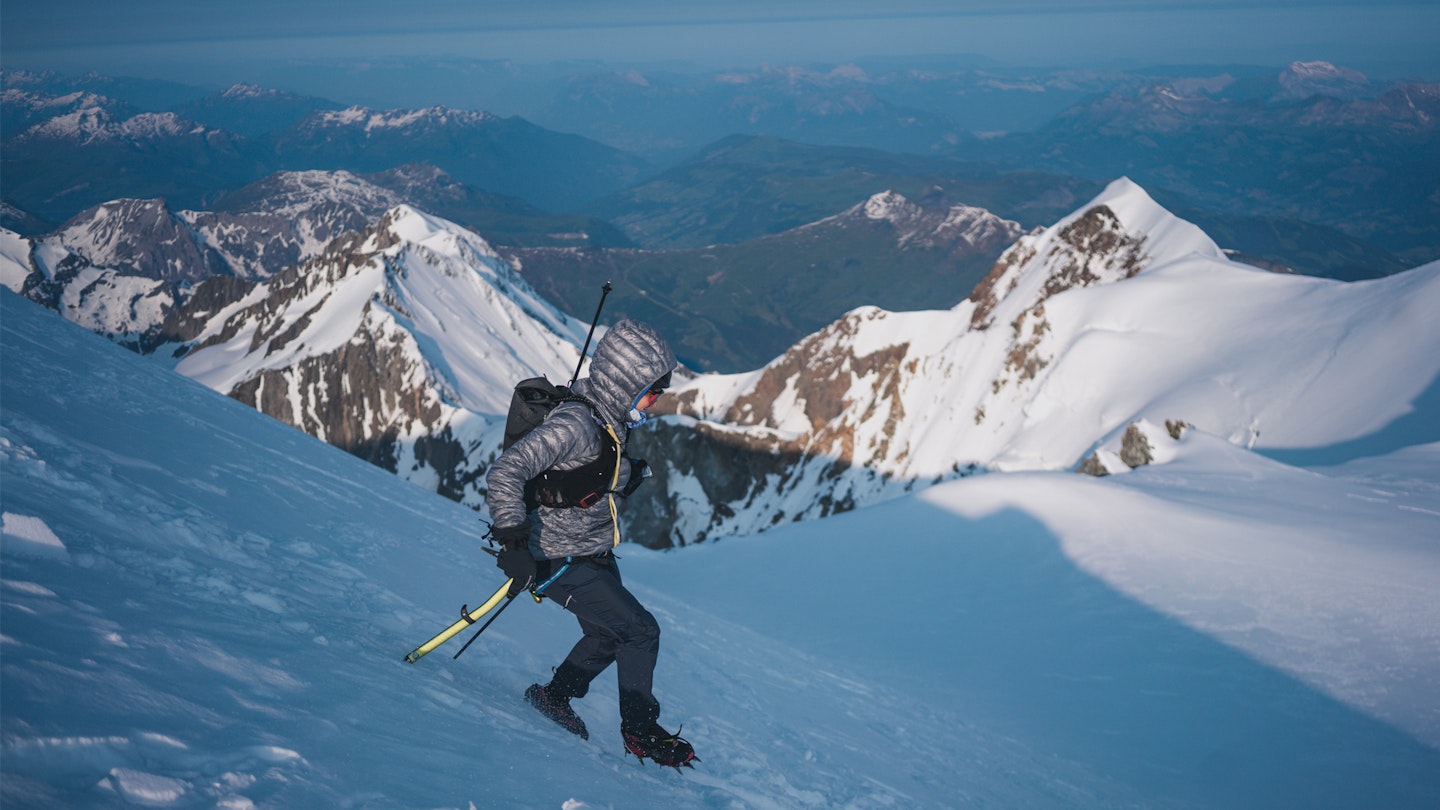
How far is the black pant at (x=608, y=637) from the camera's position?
6621mm

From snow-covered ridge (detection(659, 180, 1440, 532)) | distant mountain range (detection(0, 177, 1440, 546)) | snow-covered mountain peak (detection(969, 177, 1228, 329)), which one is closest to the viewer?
snow-covered ridge (detection(659, 180, 1440, 532))

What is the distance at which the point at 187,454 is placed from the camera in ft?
33.7

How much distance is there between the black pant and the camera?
662 centimetres

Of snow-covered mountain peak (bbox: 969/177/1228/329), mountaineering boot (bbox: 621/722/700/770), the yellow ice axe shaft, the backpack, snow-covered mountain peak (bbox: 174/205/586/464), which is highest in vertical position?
snow-covered mountain peak (bbox: 969/177/1228/329)

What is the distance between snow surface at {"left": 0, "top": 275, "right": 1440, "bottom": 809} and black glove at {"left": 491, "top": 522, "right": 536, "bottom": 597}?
1084mm

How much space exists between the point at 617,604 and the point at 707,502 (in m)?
83.1

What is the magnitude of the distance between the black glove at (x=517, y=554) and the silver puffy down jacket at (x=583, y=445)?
0.30 ft

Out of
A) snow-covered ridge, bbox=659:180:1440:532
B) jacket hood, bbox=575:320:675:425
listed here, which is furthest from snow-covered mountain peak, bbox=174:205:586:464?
jacket hood, bbox=575:320:675:425

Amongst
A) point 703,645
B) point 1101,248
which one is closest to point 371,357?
point 1101,248

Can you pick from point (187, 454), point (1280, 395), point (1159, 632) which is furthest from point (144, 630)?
point (1280, 395)

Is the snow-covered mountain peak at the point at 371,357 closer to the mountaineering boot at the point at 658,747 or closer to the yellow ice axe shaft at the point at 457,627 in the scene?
the yellow ice axe shaft at the point at 457,627

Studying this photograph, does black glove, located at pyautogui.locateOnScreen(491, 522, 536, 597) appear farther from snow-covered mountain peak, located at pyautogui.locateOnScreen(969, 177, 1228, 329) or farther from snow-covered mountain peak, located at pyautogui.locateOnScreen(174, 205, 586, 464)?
snow-covered mountain peak, located at pyautogui.locateOnScreen(174, 205, 586, 464)

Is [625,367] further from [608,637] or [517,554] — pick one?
[608,637]

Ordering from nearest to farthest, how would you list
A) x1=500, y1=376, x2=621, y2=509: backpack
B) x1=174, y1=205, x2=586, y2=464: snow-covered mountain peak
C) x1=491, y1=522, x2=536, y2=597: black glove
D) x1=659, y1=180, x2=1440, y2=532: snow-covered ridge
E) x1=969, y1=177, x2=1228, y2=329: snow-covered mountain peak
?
x1=491, y1=522, x2=536, y2=597: black glove, x1=500, y1=376, x2=621, y2=509: backpack, x1=659, y1=180, x2=1440, y2=532: snow-covered ridge, x1=969, y1=177, x2=1228, y2=329: snow-covered mountain peak, x1=174, y1=205, x2=586, y2=464: snow-covered mountain peak
